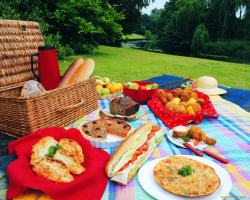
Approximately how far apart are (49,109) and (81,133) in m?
0.39

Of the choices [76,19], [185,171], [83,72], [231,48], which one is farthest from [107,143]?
[231,48]

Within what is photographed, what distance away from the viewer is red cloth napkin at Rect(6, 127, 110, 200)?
102cm

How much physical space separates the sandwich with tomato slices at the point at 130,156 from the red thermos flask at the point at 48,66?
126 centimetres

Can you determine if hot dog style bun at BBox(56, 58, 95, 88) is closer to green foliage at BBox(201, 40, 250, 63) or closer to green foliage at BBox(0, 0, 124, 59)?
green foliage at BBox(0, 0, 124, 59)

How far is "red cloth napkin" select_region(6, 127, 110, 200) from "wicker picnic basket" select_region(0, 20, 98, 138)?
0.86 feet

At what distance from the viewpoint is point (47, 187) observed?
1018 millimetres

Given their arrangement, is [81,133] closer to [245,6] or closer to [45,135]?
[45,135]

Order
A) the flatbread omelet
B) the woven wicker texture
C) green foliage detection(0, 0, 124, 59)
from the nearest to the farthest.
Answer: the flatbread omelet
the woven wicker texture
green foliage detection(0, 0, 124, 59)

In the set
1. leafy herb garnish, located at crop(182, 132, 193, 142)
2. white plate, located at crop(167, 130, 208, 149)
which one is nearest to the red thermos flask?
white plate, located at crop(167, 130, 208, 149)

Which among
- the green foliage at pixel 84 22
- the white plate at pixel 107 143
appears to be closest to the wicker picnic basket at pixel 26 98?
the white plate at pixel 107 143

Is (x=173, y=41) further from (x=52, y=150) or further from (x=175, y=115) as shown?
(x=52, y=150)

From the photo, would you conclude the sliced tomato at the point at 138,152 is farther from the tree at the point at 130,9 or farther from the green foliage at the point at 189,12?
the tree at the point at 130,9

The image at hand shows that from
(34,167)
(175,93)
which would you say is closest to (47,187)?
(34,167)

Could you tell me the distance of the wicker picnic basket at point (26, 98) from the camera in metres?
1.56
